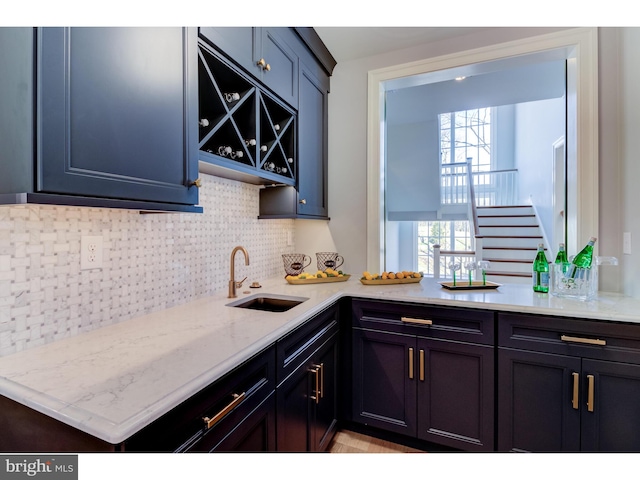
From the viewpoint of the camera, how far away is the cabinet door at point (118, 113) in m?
0.81

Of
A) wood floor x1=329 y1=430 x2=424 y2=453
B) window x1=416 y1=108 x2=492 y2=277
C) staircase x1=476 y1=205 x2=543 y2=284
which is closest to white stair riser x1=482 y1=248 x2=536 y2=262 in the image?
staircase x1=476 y1=205 x2=543 y2=284

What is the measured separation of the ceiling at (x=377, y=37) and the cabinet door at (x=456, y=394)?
2067 millimetres

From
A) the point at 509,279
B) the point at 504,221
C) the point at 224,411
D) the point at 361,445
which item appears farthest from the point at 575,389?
the point at 504,221

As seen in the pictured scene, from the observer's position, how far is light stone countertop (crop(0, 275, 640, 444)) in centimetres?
72

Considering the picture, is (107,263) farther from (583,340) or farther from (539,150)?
(539,150)

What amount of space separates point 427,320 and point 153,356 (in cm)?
135

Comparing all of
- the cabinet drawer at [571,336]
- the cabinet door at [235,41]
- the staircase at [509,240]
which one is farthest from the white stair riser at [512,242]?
the cabinet door at [235,41]

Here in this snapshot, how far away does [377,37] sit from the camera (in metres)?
2.29

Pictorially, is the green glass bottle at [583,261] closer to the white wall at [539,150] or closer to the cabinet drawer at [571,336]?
the cabinet drawer at [571,336]

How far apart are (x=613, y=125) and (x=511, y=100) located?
2.18 metres

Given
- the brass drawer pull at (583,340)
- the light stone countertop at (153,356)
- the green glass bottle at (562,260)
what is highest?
the green glass bottle at (562,260)

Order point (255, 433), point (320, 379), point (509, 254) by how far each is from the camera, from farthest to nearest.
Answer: point (509, 254)
point (320, 379)
point (255, 433)

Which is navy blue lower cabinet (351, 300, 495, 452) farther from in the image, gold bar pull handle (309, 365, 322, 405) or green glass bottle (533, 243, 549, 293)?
green glass bottle (533, 243, 549, 293)
